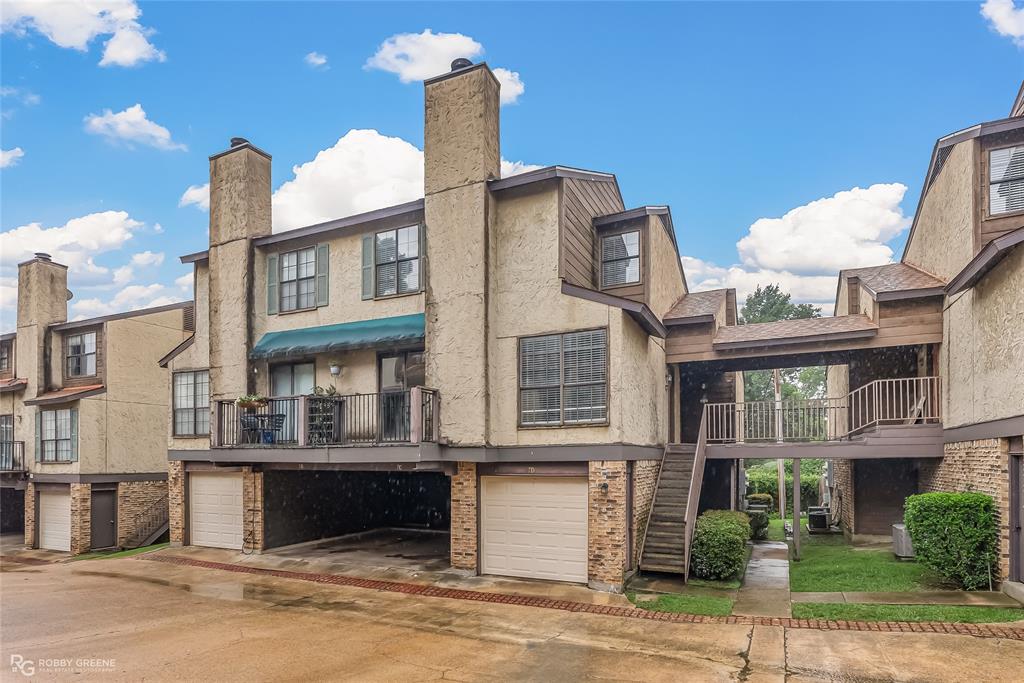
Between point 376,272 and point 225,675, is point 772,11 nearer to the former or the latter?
point 376,272

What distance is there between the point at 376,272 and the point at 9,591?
1015 cm

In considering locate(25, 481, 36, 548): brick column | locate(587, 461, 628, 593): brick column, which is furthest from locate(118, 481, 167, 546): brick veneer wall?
locate(587, 461, 628, 593): brick column

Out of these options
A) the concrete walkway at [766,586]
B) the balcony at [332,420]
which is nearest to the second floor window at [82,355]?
the balcony at [332,420]

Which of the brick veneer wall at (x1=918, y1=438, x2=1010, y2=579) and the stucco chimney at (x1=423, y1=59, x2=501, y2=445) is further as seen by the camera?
the stucco chimney at (x1=423, y1=59, x2=501, y2=445)

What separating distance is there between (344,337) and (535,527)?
19.5ft

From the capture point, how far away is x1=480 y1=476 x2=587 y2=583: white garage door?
12.9m

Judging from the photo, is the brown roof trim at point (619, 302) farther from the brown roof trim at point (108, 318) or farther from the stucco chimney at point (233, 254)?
the brown roof trim at point (108, 318)

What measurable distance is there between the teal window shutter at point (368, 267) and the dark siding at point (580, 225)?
4.73 m

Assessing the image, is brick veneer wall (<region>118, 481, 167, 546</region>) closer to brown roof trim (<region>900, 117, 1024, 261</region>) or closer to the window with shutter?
the window with shutter

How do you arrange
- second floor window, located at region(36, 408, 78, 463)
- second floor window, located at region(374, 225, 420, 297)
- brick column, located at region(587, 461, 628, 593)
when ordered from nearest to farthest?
brick column, located at region(587, 461, 628, 593) → second floor window, located at region(374, 225, 420, 297) → second floor window, located at region(36, 408, 78, 463)

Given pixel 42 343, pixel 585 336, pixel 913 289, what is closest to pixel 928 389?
pixel 913 289

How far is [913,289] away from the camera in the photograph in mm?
14180

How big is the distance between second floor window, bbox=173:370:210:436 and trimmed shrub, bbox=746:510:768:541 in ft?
49.9

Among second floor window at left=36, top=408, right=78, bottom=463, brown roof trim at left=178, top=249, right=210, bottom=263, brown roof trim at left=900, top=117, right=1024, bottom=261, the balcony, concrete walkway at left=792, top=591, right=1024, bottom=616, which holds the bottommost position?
concrete walkway at left=792, top=591, right=1024, bottom=616
